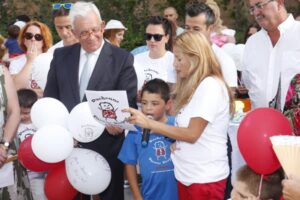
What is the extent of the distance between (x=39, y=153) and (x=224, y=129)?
1.28 metres

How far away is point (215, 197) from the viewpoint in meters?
3.49

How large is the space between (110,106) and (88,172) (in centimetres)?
59

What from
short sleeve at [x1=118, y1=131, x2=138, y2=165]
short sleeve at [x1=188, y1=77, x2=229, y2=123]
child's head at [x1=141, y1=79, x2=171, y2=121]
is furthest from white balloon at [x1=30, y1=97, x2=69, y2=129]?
short sleeve at [x1=188, y1=77, x2=229, y2=123]

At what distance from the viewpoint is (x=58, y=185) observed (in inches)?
158

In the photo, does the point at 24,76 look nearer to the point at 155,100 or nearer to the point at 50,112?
the point at 50,112

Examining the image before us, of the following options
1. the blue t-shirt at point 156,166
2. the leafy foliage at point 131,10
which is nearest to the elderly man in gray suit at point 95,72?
the blue t-shirt at point 156,166

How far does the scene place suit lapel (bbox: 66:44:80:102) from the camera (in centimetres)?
406

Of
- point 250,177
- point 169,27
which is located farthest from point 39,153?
point 169,27

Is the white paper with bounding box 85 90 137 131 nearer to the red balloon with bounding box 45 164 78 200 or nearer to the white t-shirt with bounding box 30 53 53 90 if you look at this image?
the red balloon with bounding box 45 164 78 200

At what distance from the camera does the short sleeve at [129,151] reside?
12.9ft

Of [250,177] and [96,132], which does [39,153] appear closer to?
[96,132]

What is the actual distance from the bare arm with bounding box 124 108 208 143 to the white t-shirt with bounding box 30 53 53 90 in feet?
5.56

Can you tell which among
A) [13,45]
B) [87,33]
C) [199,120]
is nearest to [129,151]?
[199,120]

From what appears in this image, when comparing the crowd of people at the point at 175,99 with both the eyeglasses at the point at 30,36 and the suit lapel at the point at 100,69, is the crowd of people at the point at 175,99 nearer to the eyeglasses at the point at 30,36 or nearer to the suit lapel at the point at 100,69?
the suit lapel at the point at 100,69
